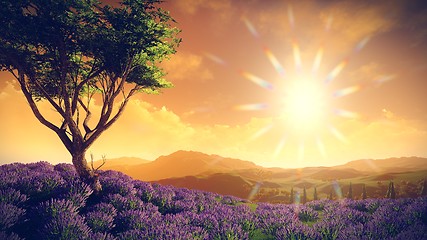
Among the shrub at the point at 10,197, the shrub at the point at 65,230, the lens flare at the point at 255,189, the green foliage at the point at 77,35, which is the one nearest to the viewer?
the shrub at the point at 65,230

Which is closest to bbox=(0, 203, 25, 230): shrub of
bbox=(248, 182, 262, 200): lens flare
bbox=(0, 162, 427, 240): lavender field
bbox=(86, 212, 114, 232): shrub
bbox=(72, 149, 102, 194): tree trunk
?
bbox=(0, 162, 427, 240): lavender field

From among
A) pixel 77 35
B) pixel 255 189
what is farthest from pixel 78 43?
pixel 255 189

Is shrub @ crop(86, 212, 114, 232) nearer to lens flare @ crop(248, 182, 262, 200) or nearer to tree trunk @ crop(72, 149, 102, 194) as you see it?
tree trunk @ crop(72, 149, 102, 194)

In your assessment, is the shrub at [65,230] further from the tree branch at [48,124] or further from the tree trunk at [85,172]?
the tree branch at [48,124]

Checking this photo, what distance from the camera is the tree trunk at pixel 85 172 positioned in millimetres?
10955

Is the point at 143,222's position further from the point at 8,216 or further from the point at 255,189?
the point at 255,189

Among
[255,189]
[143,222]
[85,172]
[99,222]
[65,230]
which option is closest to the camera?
[65,230]

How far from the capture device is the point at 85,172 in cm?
1153

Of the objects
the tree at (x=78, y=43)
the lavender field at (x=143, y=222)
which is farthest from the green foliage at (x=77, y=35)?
the lavender field at (x=143, y=222)

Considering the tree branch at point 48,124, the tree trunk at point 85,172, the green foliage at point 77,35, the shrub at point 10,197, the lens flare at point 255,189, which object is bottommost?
the lens flare at point 255,189

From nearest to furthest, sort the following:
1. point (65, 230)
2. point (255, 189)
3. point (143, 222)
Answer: point (65, 230)
point (143, 222)
point (255, 189)

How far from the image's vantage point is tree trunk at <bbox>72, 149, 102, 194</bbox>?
35.9 feet

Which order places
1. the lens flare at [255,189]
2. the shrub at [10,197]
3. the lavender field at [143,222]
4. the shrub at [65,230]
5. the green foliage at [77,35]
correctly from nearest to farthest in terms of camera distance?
the shrub at [65,230], the lavender field at [143,222], the shrub at [10,197], the green foliage at [77,35], the lens flare at [255,189]

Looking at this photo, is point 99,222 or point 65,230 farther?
point 99,222
